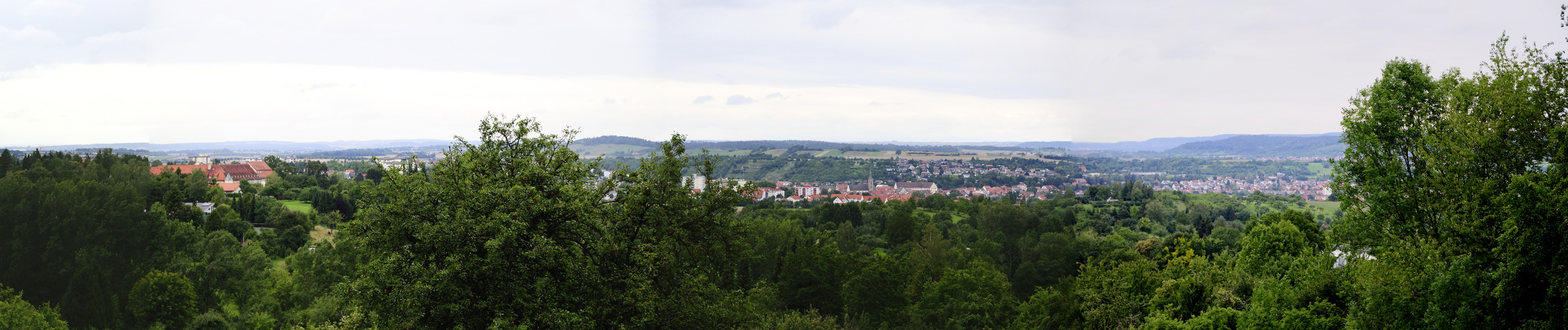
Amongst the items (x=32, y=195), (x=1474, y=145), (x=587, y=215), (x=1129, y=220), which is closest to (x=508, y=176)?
(x=587, y=215)

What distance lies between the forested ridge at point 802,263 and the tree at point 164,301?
0.30 feet

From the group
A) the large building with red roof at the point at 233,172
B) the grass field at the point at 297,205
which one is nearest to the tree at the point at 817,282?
the grass field at the point at 297,205

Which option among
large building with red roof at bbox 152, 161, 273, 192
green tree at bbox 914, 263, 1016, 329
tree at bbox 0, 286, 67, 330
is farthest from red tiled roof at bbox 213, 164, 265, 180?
green tree at bbox 914, 263, 1016, 329

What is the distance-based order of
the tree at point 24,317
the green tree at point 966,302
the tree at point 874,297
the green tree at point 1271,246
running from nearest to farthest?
1. the green tree at point 1271,246
2. the tree at point 24,317
3. the green tree at point 966,302
4. the tree at point 874,297

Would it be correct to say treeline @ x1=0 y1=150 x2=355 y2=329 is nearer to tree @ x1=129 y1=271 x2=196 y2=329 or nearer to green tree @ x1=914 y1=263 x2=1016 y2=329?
tree @ x1=129 y1=271 x2=196 y2=329

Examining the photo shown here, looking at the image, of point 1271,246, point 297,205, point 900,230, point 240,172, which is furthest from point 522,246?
point 240,172

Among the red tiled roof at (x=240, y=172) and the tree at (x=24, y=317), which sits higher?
the red tiled roof at (x=240, y=172)

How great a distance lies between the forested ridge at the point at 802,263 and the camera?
8.80 metres

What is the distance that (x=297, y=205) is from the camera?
193ft

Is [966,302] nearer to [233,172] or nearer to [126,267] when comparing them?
[126,267]

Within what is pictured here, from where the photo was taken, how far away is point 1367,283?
9.84 m

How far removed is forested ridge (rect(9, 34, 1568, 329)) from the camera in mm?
8797

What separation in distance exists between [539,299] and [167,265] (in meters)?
36.3

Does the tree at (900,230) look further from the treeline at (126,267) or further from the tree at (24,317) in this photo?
the tree at (24,317)
